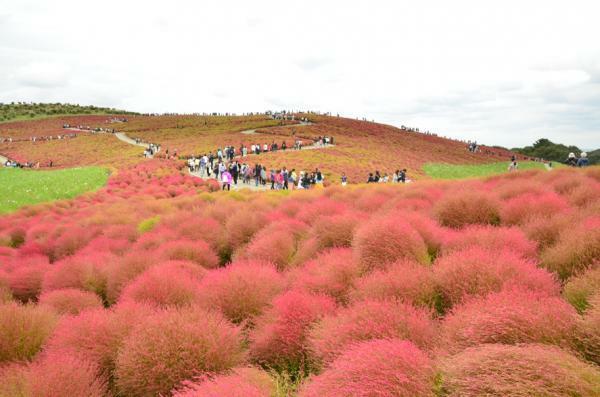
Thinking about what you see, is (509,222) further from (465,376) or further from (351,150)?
(351,150)

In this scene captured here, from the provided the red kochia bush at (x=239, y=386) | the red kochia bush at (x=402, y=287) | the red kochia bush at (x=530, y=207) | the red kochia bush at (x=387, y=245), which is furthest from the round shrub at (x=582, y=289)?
the red kochia bush at (x=239, y=386)

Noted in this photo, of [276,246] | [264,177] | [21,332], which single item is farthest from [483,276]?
[264,177]

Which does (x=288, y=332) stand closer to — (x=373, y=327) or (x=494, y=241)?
(x=373, y=327)

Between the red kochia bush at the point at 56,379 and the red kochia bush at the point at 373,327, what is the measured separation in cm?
234

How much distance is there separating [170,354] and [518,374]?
3157 millimetres

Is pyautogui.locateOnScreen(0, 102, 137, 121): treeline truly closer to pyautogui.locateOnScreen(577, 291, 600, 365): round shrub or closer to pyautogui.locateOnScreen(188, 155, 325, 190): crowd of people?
pyautogui.locateOnScreen(188, 155, 325, 190): crowd of people

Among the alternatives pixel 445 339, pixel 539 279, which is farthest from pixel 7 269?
pixel 539 279

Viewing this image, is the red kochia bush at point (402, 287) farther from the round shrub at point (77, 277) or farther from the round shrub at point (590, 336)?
the round shrub at point (77, 277)

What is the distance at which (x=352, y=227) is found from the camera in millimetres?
Result: 7988

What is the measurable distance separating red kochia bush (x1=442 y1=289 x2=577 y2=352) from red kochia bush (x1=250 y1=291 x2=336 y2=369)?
1.56 metres

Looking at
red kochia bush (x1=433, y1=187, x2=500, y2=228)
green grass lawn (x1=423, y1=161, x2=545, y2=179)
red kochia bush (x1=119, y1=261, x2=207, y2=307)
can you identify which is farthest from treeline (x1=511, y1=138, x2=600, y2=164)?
red kochia bush (x1=119, y1=261, x2=207, y2=307)

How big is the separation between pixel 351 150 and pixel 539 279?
4502 centimetres

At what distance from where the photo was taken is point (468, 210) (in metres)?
8.20

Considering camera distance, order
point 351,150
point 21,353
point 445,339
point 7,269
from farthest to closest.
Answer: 1. point 351,150
2. point 7,269
3. point 21,353
4. point 445,339
